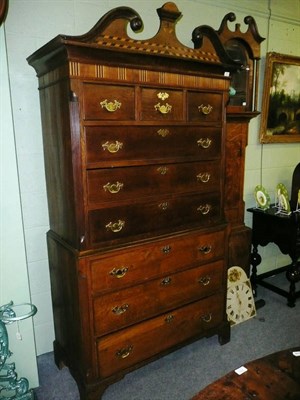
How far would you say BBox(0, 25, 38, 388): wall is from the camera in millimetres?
1727

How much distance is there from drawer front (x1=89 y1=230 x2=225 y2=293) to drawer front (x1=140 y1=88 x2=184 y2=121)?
766 mm

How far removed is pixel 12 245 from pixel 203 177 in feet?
4.23

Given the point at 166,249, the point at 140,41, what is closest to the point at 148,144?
the point at 140,41

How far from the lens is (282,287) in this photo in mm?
3375

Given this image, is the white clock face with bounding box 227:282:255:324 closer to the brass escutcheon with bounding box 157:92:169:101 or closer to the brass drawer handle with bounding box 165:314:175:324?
the brass drawer handle with bounding box 165:314:175:324

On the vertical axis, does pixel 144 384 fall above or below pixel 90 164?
below

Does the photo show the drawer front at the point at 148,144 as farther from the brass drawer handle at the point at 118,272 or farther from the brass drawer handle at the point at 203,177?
the brass drawer handle at the point at 118,272

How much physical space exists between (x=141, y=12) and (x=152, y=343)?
2.39 meters

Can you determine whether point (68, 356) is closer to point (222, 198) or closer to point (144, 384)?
point (144, 384)

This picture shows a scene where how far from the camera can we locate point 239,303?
279 centimetres

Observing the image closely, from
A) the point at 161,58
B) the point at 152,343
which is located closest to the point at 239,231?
the point at 152,343

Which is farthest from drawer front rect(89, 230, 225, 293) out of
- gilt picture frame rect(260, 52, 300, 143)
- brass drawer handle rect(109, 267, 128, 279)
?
gilt picture frame rect(260, 52, 300, 143)

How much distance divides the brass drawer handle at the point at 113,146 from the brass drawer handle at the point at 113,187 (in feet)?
0.60

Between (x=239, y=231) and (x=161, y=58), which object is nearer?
(x=161, y=58)
